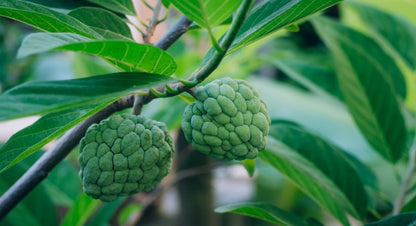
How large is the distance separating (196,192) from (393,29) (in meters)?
1.15

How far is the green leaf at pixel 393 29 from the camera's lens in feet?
4.27

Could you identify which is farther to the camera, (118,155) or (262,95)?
(262,95)

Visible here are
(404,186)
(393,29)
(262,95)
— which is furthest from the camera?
(262,95)

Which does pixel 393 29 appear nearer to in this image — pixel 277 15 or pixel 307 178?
pixel 307 178

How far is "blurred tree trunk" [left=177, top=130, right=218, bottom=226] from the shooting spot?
6.71 feet

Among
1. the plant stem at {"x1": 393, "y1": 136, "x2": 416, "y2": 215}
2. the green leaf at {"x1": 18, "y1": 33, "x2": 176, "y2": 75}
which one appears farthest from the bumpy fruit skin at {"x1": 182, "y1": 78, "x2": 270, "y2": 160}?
the plant stem at {"x1": 393, "y1": 136, "x2": 416, "y2": 215}

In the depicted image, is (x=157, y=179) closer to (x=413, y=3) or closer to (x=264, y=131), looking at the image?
(x=264, y=131)

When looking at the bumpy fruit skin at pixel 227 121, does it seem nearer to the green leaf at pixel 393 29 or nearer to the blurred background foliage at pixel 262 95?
the blurred background foliage at pixel 262 95

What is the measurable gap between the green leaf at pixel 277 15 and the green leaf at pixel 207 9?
0.10 metres

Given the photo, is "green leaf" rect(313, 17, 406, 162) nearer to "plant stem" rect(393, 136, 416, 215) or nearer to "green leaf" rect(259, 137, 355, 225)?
"plant stem" rect(393, 136, 416, 215)

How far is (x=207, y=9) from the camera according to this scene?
1.79 feet

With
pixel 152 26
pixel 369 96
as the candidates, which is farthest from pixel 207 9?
pixel 369 96

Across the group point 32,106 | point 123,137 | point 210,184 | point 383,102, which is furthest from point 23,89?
point 210,184

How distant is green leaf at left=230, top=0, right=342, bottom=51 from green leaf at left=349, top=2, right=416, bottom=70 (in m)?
0.71
